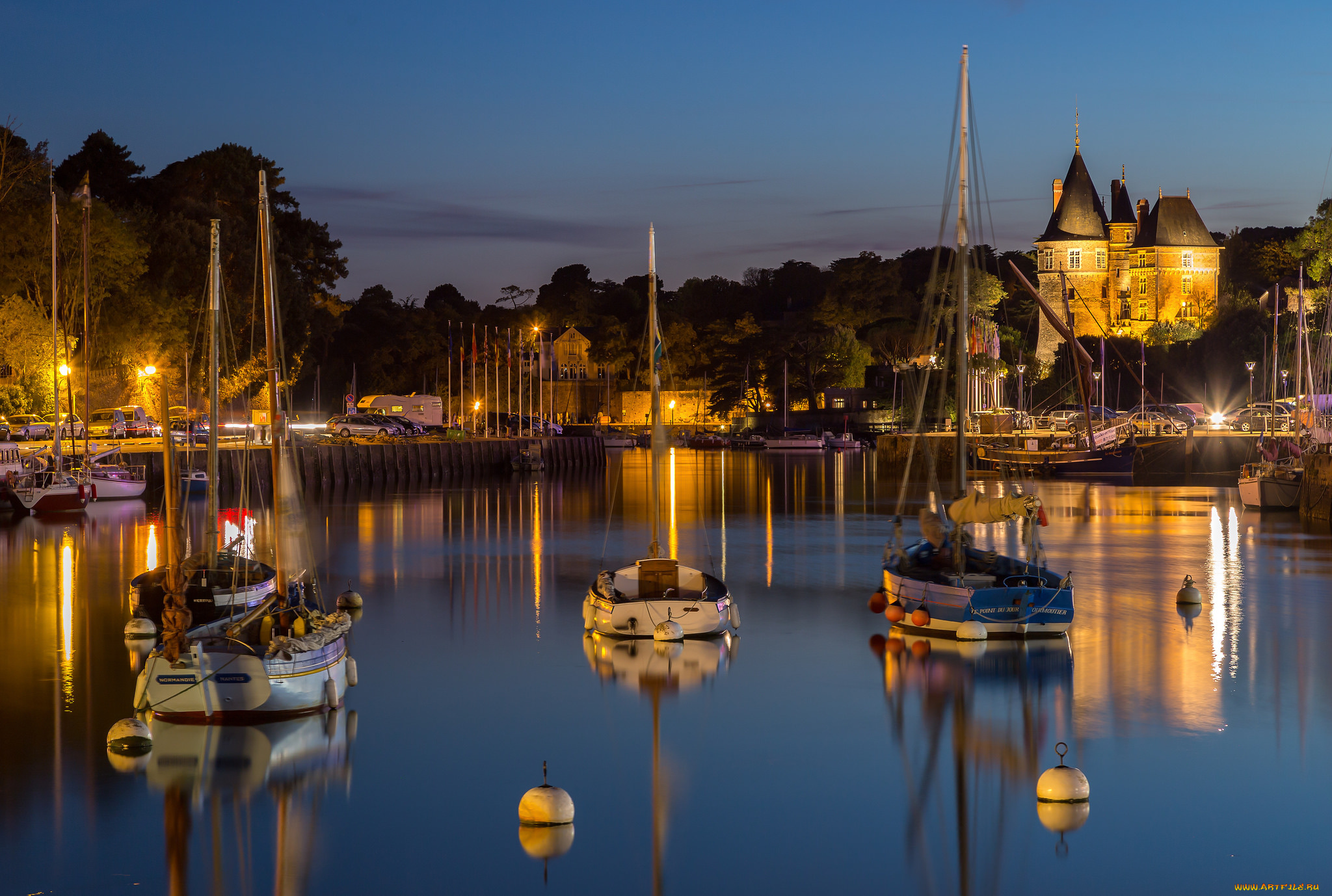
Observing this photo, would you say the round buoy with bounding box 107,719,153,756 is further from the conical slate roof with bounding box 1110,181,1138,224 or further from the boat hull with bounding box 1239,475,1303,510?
the conical slate roof with bounding box 1110,181,1138,224

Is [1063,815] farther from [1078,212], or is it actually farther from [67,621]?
[1078,212]

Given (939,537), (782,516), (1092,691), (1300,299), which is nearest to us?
(1092,691)

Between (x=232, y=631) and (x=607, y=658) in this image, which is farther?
(x=607, y=658)

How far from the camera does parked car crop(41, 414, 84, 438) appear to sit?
57.9m

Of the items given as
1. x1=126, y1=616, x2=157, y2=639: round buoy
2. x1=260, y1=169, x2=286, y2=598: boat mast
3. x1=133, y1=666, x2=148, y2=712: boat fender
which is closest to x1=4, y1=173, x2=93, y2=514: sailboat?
x1=126, y1=616, x2=157, y2=639: round buoy

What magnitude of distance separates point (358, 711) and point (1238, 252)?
16604 cm

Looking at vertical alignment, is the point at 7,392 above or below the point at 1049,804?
above

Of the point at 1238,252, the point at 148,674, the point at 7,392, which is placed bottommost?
the point at 148,674

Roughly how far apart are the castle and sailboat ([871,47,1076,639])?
111734 millimetres

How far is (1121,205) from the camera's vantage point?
139 meters

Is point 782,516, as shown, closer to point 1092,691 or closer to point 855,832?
point 1092,691

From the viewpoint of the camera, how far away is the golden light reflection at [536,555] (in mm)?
30250

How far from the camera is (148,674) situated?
17266 millimetres

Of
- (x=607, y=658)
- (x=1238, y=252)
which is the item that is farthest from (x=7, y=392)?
(x=1238, y=252)
